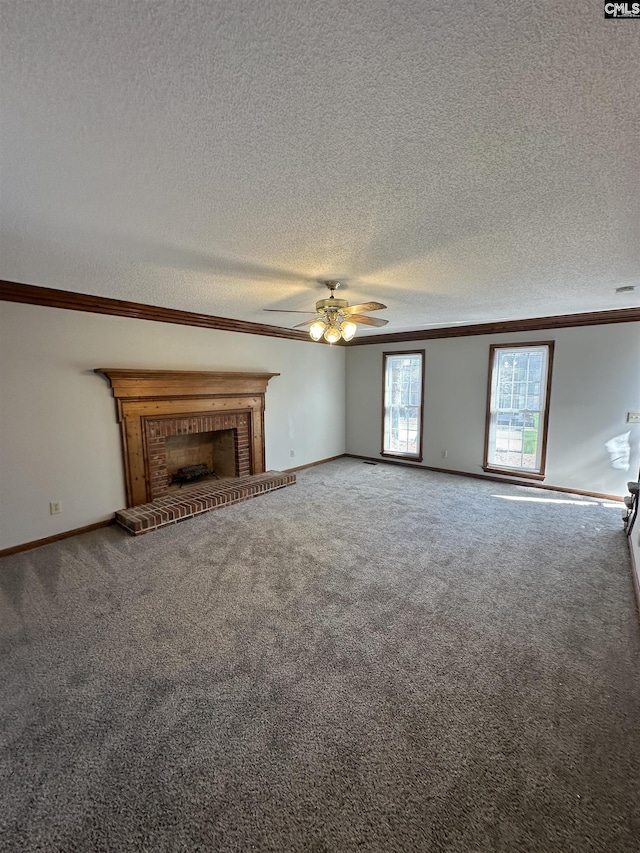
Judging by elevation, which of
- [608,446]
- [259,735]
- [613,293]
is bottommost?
[259,735]

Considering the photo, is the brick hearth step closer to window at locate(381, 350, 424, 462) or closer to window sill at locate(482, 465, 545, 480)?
window at locate(381, 350, 424, 462)

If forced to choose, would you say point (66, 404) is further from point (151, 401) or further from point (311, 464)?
point (311, 464)

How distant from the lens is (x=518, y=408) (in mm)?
5188

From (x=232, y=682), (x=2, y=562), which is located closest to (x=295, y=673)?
(x=232, y=682)

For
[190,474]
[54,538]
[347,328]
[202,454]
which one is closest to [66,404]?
[54,538]

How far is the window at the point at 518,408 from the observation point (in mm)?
4977

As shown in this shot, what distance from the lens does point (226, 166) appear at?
1.45 m

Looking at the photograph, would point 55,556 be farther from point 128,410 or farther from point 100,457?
point 128,410

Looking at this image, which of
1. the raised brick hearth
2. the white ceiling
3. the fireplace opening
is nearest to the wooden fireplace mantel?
the raised brick hearth

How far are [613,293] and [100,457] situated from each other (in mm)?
5456

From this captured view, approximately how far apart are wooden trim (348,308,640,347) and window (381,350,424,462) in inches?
12.1

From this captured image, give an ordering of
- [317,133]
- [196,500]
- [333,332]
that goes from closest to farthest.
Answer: [317,133], [333,332], [196,500]

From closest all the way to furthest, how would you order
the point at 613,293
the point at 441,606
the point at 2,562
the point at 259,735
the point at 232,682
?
the point at 259,735 < the point at 232,682 < the point at 441,606 < the point at 2,562 < the point at 613,293

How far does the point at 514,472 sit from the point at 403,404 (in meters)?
2.10
